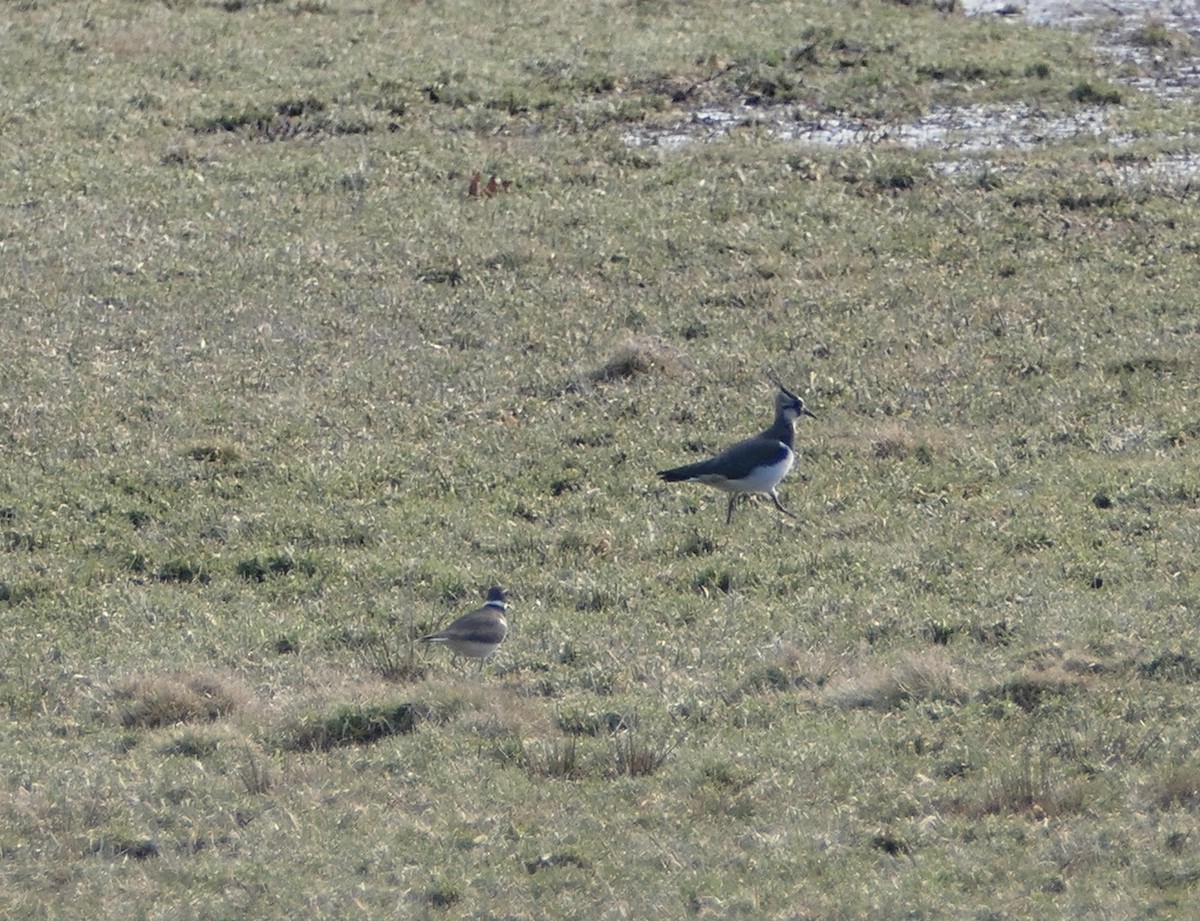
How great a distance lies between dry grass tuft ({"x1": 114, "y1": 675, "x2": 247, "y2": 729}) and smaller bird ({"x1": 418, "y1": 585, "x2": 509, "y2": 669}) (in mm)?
1023

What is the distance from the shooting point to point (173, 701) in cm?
947

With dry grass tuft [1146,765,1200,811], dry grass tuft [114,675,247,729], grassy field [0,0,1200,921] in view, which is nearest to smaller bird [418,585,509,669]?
grassy field [0,0,1200,921]

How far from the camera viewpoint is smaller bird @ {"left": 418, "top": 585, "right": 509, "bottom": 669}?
976cm

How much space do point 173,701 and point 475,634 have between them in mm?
1471

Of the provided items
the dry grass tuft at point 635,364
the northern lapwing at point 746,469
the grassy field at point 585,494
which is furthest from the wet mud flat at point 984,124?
the northern lapwing at point 746,469

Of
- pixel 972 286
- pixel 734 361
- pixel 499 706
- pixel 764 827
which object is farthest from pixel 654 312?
pixel 764 827

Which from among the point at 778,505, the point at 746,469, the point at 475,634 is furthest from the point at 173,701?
the point at 778,505

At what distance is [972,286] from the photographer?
16.9 metres

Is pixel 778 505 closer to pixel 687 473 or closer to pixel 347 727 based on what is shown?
pixel 687 473

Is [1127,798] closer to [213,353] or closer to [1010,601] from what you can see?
[1010,601]

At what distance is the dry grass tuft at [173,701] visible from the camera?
9.41 meters

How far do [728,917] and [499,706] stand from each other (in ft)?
8.00

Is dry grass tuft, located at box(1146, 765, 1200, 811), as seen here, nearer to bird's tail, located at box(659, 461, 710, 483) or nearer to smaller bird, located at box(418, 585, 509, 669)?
smaller bird, located at box(418, 585, 509, 669)

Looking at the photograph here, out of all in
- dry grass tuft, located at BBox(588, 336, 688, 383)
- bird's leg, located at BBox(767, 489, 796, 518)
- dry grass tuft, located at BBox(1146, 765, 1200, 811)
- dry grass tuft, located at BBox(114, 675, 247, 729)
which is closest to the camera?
dry grass tuft, located at BBox(1146, 765, 1200, 811)
